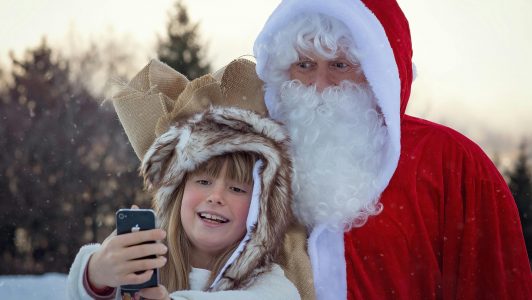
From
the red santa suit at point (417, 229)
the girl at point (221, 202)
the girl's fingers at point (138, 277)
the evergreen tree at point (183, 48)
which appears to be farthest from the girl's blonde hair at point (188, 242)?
→ the evergreen tree at point (183, 48)

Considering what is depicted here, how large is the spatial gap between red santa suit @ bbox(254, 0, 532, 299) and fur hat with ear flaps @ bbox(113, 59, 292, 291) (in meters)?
0.31

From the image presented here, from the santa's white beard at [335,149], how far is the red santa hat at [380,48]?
0.30 feet

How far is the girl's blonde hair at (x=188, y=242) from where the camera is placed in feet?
9.76

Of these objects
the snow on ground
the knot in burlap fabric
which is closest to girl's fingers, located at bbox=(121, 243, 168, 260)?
the knot in burlap fabric

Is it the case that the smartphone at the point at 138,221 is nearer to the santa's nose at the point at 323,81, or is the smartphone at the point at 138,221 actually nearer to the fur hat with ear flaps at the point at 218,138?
the fur hat with ear flaps at the point at 218,138

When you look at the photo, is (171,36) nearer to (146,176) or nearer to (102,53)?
(102,53)

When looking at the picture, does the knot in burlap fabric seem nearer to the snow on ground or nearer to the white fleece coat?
the white fleece coat

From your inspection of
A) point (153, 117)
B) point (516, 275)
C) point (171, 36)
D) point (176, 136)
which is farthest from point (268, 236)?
point (171, 36)

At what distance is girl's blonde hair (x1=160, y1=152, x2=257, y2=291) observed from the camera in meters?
2.97

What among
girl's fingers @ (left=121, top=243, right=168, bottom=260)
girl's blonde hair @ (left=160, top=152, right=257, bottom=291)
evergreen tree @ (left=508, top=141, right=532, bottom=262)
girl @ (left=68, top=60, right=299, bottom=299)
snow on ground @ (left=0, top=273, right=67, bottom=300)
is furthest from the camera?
evergreen tree @ (left=508, top=141, right=532, bottom=262)

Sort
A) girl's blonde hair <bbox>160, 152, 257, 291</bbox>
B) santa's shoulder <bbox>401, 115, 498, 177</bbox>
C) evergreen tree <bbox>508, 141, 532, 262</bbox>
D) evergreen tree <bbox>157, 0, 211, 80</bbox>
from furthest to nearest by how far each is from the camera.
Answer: evergreen tree <bbox>508, 141, 532, 262</bbox>
evergreen tree <bbox>157, 0, 211, 80</bbox>
santa's shoulder <bbox>401, 115, 498, 177</bbox>
girl's blonde hair <bbox>160, 152, 257, 291</bbox>

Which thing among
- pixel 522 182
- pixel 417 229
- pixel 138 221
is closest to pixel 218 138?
pixel 138 221

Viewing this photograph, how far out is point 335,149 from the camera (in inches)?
130

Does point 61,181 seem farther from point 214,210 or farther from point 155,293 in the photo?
point 155,293
